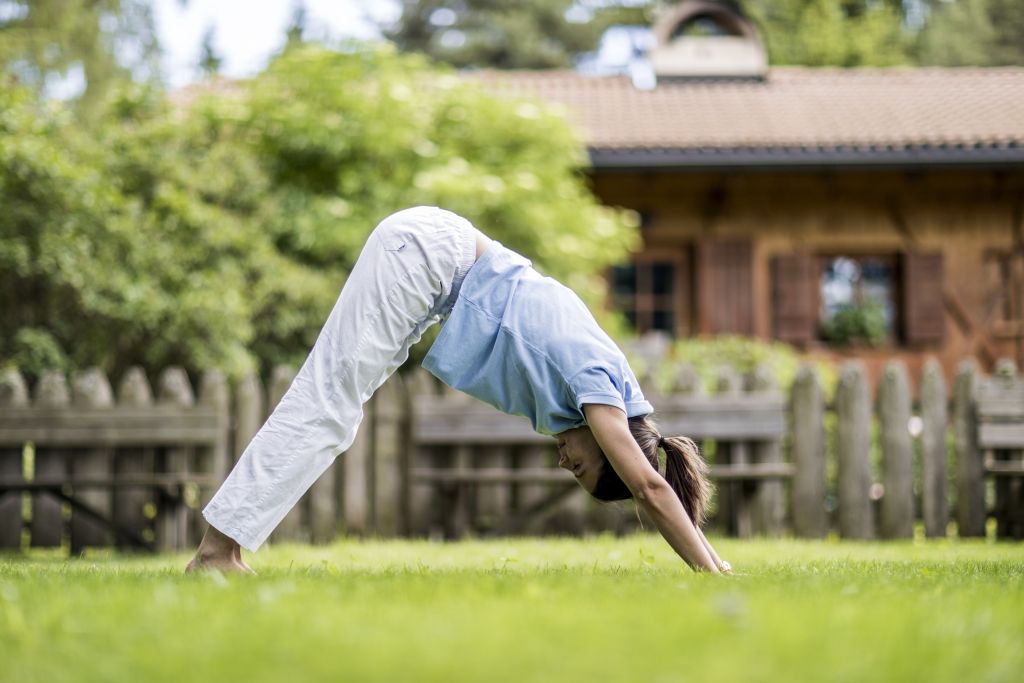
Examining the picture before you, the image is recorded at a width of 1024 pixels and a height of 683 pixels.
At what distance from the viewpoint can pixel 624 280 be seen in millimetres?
14484

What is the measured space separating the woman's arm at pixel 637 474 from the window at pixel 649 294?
10.7 metres

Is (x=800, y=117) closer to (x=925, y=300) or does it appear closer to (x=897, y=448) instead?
(x=925, y=300)

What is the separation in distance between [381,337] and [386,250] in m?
0.30

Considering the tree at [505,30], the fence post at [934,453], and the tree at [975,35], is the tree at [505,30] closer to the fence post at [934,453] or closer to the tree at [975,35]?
the tree at [975,35]

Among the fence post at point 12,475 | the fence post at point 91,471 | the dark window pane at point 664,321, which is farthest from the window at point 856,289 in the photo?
the fence post at point 12,475

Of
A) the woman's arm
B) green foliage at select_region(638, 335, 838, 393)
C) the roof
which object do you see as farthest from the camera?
the roof

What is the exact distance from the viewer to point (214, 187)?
900 centimetres

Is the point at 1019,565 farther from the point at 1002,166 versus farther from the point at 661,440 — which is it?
the point at 1002,166

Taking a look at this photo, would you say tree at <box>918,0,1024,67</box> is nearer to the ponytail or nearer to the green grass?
the ponytail

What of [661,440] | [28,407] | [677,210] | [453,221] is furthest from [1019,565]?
[677,210]

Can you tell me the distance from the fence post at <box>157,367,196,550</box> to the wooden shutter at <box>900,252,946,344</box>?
9754mm

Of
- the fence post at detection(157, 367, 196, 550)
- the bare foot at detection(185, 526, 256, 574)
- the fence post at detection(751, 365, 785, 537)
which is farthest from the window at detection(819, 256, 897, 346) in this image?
the bare foot at detection(185, 526, 256, 574)

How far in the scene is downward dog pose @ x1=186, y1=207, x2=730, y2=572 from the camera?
11.9 ft

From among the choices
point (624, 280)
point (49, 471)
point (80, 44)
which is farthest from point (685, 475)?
point (624, 280)
